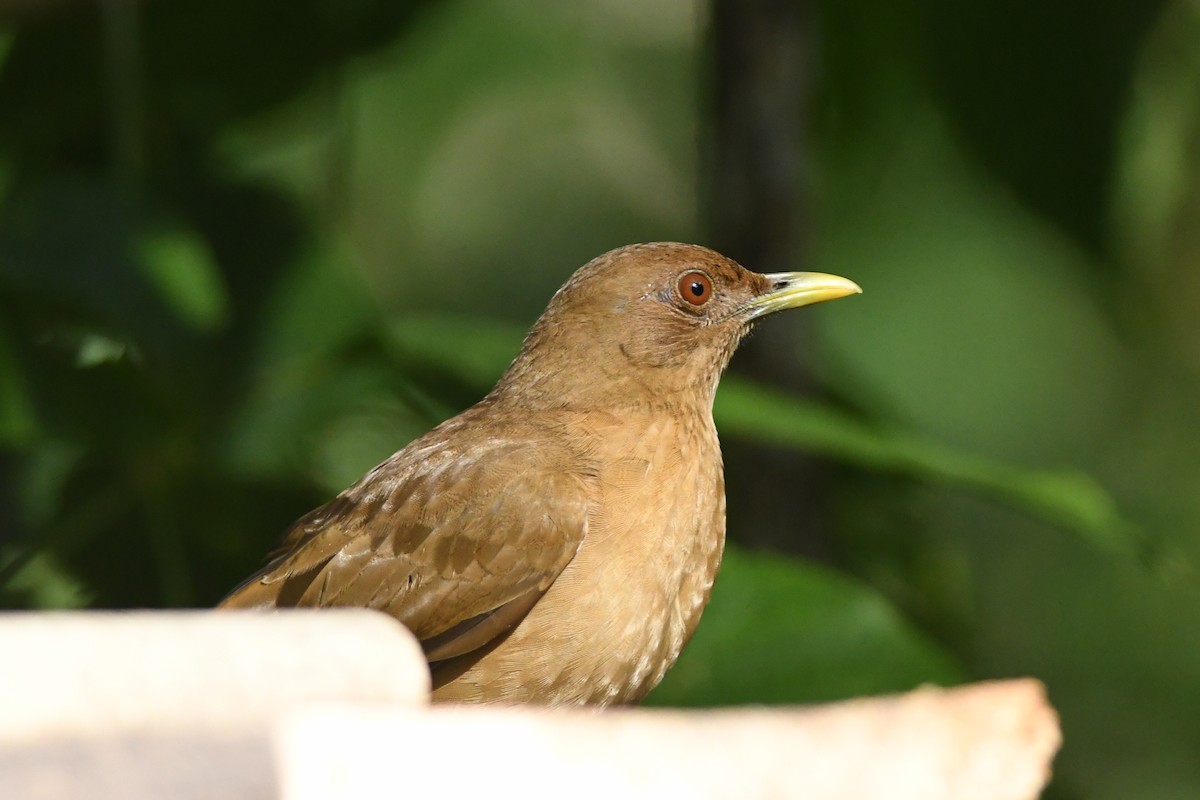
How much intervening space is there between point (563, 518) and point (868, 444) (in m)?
1.15

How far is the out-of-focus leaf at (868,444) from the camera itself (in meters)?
3.70

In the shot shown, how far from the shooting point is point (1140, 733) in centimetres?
816

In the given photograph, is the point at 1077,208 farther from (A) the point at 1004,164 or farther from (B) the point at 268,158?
(B) the point at 268,158

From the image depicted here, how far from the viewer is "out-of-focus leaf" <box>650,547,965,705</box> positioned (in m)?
3.78

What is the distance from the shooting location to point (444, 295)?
25.5 feet

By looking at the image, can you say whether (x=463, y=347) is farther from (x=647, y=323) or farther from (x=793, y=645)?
(x=793, y=645)

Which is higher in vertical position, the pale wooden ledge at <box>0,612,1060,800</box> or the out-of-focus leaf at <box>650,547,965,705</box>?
the pale wooden ledge at <box>0,612,1060,800</box>

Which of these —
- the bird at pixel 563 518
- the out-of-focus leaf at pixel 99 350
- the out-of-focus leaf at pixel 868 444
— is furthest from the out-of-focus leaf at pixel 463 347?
the out-of-focus leaf at pixel 99 350

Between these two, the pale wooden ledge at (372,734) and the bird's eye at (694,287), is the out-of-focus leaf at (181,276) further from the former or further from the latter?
the pale wooden ledge at (372,734)

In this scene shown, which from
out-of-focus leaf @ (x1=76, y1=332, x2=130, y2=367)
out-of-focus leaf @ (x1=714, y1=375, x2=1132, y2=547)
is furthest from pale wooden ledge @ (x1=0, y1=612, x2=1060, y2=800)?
out-of-focus leaf @ (x1=76, y1=332, x2=130, y2=367)

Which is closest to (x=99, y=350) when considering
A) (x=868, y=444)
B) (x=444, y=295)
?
(x=868, y=444)

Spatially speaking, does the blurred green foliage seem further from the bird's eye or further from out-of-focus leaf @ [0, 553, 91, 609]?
the bird's eye

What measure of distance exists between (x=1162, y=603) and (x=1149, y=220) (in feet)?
12.2

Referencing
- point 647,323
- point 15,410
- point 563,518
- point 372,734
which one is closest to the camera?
point 372,734
